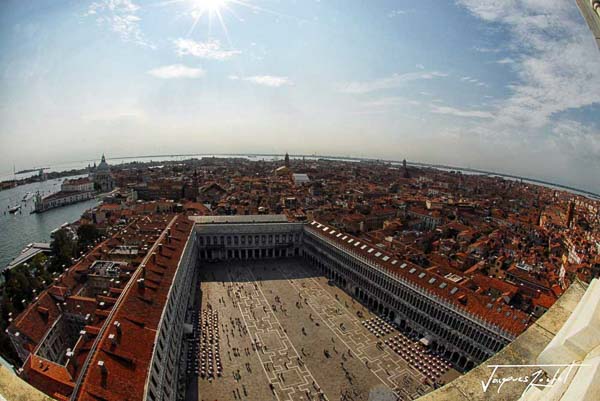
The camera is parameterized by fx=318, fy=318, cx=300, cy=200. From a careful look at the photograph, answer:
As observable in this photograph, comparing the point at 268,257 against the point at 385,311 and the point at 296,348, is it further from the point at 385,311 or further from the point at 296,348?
the point at 296,348

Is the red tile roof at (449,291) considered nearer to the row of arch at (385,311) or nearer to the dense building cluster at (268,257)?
the dense building cluster at (268,257)

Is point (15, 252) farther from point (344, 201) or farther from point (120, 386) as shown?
point (344, 201)

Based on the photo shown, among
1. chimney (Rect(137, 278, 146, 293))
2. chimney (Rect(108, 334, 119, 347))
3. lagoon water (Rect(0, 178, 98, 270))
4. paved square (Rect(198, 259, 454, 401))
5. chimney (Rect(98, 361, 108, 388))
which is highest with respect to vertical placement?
chimney (Rect(137, 278, 146, 293))

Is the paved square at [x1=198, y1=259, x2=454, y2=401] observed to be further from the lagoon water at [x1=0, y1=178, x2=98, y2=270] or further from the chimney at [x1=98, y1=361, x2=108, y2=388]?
the lagoon water at [x1=0, y1=178, x2=98, y2=270]

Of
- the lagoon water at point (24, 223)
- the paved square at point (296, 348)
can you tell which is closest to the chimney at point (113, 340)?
the paved square at point (296, 348)

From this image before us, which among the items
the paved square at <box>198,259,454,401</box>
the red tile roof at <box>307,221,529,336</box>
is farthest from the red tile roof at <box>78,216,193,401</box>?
the red tile roof at <box>307,221,529,336</box>

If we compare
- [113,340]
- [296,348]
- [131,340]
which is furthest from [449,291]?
[113,340]
